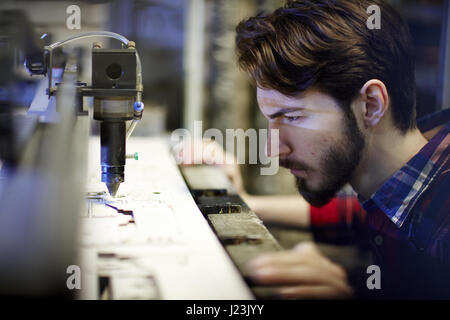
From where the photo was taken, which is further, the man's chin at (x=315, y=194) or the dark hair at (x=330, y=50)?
the man's chin at (x=315, y=194)

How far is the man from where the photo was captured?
3.90 ft

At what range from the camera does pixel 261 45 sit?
126 cm

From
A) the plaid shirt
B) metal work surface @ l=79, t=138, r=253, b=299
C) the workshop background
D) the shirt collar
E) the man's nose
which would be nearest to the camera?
metal work surface @ l=79, t=138, r=253, b=299

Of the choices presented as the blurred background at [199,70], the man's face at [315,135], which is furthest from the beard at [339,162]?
the blurred background at [199,70]

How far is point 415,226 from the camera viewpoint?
3.71 feet

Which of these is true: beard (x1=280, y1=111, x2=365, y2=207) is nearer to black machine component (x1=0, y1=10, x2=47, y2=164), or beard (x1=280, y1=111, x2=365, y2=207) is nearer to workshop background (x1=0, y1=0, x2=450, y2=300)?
black machine component (x1=0, y1=10, x2=47, y2=164)

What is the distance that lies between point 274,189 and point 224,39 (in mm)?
887

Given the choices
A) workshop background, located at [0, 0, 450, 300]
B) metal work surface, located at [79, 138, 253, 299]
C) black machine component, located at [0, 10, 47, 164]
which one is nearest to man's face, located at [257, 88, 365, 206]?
metal work surface, located at [79, 138, 253, 299]

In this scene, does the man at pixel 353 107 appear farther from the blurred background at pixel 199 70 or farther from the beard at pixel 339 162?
the blurred background at pixel 199 70

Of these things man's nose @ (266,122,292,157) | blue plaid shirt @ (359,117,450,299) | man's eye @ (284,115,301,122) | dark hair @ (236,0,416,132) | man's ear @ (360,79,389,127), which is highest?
dark hair @ (236,0,416,132)

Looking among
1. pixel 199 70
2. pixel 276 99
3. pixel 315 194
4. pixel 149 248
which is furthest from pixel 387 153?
pixel 199 70

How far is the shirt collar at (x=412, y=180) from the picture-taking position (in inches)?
45.6

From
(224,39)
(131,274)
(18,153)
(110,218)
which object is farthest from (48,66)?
(224,39)
